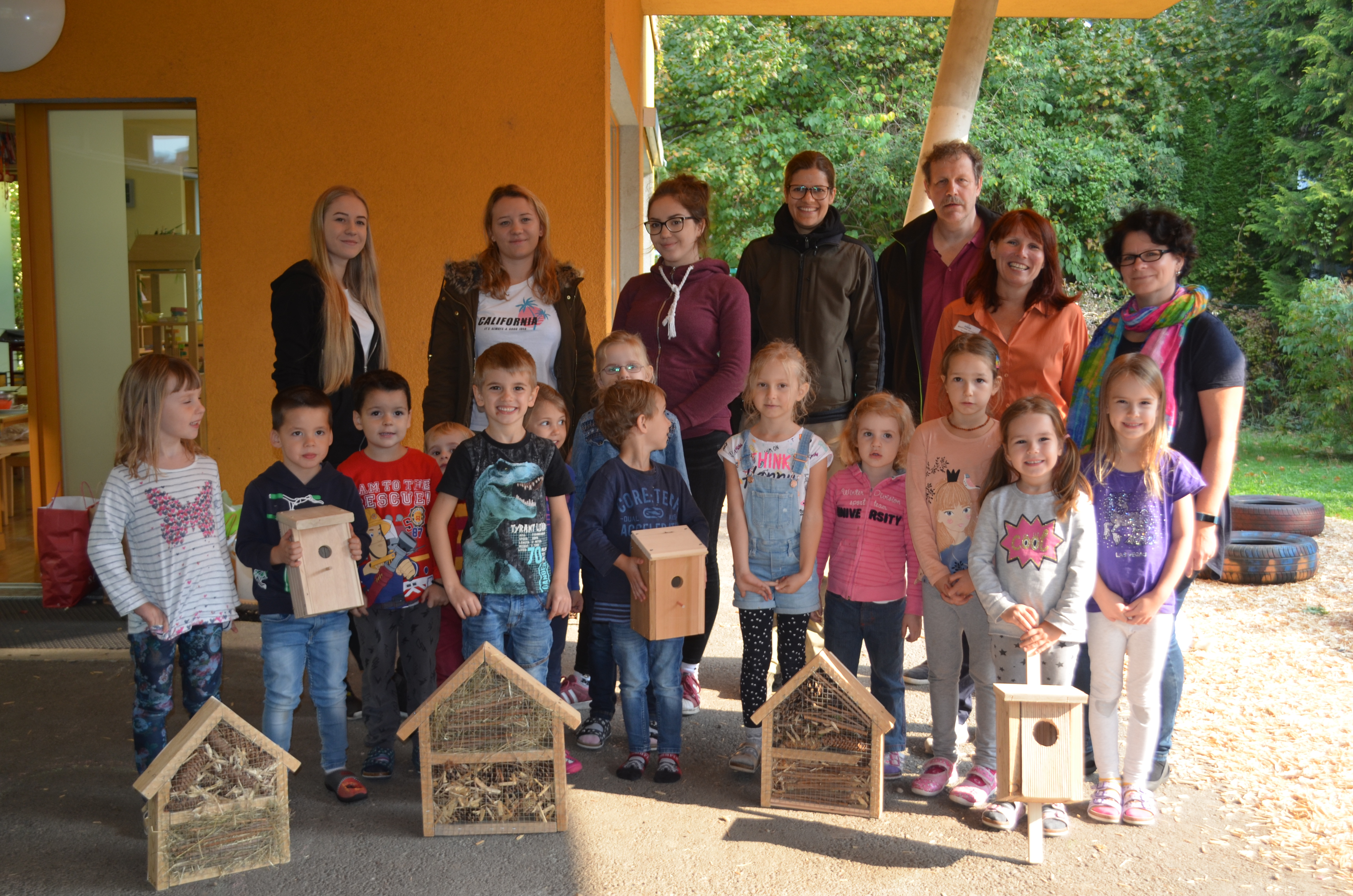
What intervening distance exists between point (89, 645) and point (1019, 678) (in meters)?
4.63

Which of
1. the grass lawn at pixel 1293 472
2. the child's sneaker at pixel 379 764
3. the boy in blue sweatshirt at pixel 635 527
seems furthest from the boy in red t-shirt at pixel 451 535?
the grass lawn at pixel 1293 472

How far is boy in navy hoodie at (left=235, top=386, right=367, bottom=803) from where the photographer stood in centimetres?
328

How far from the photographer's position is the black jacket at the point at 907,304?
14.0 feet

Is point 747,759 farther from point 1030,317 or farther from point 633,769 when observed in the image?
point 1030,317

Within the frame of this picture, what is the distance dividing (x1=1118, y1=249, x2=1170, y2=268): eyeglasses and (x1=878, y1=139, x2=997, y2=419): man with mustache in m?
0.63

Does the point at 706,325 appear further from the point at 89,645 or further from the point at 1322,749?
the point at 89,645

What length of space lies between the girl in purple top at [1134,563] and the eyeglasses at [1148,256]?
1.20 ft

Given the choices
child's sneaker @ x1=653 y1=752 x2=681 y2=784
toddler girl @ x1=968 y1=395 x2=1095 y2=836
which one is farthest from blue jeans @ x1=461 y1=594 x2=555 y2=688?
toddler girl @ x1=968 y1=395 x2=1095 y2=836

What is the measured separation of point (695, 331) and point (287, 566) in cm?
→ 179

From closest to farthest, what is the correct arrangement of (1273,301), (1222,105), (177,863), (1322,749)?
(177,863) < (1322,749) < (1273,301) < (1222,105)

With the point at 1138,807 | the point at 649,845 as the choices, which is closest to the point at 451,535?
the point at 649,845

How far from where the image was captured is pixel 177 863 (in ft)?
9.57

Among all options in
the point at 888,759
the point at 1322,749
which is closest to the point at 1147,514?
the point at 888,759

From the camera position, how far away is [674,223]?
3912mm
